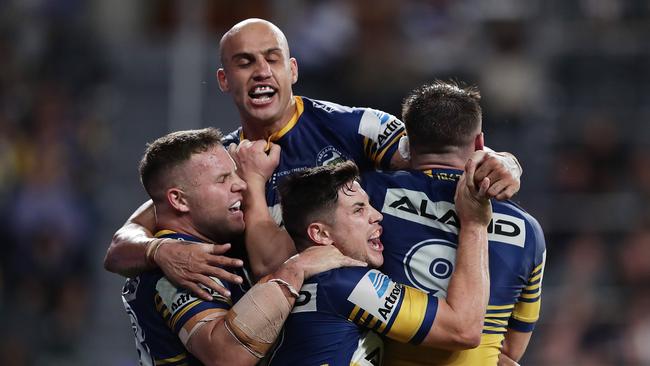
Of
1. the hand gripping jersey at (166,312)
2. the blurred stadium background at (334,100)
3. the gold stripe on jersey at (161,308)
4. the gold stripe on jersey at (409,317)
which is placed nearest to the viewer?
the gold stripe on jersey at (409,317)

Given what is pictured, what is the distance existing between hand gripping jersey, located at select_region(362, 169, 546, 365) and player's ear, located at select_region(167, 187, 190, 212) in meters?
0.81

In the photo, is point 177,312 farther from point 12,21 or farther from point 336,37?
point 12,21

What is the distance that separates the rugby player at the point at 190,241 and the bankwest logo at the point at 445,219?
1.06 feet

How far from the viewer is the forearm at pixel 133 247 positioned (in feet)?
15.9

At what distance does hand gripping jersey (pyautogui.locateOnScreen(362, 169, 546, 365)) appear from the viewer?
4527 mm

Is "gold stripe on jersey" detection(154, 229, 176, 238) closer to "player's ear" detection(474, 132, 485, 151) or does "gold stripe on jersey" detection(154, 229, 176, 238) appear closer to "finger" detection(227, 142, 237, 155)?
"finger" detection(227, 142, 237, 155)

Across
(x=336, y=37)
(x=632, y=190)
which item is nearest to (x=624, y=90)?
(x=632, y=190)

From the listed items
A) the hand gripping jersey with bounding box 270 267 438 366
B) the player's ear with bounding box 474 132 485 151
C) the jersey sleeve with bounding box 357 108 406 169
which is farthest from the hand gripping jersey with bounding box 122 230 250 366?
the player's ear with bounding box 474 132 485 151

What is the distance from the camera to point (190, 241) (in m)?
4.79

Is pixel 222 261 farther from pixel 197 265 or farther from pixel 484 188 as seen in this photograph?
pixel 484 188

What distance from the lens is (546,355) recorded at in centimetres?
996

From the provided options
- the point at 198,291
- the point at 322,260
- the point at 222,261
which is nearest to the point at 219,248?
the point at 222,261

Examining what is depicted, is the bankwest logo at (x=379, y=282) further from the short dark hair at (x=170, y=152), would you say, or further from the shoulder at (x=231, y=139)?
the shoulder at (x=231, y=139)

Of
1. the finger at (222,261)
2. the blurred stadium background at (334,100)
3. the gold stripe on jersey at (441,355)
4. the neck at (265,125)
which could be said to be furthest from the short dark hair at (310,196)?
the blurred stadium background at (334,100)
